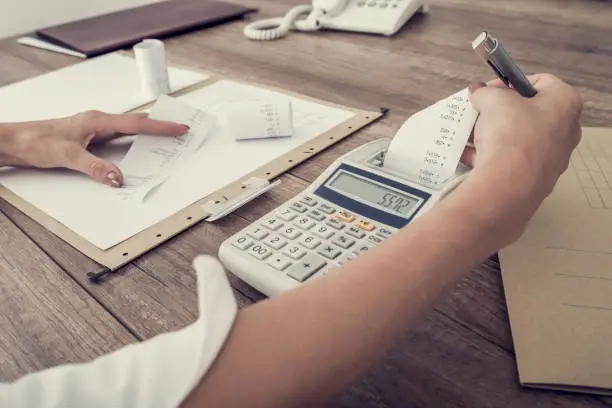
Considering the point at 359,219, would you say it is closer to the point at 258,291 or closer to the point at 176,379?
the point at 258,291

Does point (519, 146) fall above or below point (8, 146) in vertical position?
above

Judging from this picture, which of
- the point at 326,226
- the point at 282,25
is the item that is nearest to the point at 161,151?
the point at 326,226

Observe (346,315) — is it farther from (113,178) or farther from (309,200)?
(113,178)

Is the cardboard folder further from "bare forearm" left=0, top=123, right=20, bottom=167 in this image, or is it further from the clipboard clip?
"bare forearm" left=0, top=123, right=20, bottom=167

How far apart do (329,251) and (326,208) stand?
68 mm

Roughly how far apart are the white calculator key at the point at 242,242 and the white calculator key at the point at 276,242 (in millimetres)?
15

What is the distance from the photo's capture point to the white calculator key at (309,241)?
473 mm

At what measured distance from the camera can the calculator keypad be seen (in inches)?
17.8

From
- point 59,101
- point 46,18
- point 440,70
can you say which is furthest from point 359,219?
point 46,18

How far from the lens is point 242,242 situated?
1.59 ft

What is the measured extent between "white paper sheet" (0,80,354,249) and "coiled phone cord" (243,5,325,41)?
0.39m

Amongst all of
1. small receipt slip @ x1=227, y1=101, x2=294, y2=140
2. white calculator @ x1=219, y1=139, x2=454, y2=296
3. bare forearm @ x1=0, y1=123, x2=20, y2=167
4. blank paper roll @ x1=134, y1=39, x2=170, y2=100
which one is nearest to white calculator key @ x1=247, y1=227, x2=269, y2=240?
white calculator @ x1=219, y1=139, x2=454, y2=296

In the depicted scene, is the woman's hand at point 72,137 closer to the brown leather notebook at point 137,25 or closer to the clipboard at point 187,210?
the clipboard at point 187,210

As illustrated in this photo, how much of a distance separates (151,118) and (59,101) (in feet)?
0.90
